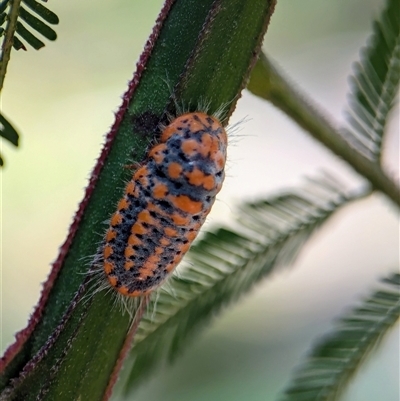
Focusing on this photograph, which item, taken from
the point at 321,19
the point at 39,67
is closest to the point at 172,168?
the point at 39,67

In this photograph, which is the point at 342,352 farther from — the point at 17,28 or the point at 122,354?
the point at 17,28

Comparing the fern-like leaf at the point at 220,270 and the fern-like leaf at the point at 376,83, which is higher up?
the fern-like leaf at the point at 376,83

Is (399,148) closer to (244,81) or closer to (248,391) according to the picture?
(248,391)

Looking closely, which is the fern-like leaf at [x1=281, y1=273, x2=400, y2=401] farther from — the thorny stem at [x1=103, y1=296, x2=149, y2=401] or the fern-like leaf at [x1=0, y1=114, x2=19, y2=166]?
the fern-like leaf at [x1=0, y1=114, x2=19, y2=166]

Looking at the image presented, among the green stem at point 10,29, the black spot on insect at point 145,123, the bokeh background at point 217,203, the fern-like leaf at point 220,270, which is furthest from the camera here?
the bokeh background at point 217,203

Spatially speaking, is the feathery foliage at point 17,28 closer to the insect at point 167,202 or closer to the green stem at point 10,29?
the green stem at point 10,29

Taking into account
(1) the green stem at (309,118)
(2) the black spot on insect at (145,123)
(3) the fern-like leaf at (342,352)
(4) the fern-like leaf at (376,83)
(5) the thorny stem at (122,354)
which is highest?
(4) the fern-like leaf at (376,83)

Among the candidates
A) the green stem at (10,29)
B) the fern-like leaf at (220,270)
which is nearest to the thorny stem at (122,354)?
the fern-like leaf at (220,270)
